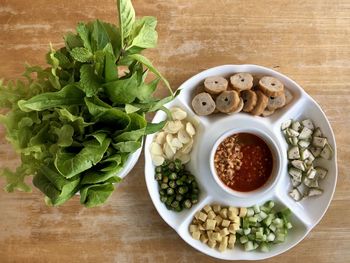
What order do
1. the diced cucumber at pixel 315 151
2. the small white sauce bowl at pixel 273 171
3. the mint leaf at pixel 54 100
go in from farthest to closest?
the diced cucumber at pixel 315 151 < the small white sauce bowl at pixel 273 171 < the mint leaf at pixel 54 100

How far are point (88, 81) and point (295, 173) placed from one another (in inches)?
24.1

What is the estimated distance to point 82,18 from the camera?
4.15 ft

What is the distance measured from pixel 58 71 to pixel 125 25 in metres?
0.16

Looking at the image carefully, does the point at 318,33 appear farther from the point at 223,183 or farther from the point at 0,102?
the point at 0,102

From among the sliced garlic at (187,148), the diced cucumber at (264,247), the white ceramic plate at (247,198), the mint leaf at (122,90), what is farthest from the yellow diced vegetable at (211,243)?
the mint leaf at (122,90)

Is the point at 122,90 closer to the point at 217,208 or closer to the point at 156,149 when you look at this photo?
the point at 156,149

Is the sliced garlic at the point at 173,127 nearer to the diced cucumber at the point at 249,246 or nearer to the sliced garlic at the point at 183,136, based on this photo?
the sliced garlic at the point at 183,136

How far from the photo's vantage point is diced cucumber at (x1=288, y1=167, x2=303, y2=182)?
122 cm

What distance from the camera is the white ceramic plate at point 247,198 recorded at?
118cm

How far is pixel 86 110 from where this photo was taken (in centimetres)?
90

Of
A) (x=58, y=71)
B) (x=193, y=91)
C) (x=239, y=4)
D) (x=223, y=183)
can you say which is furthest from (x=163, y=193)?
(x=239, y=4)

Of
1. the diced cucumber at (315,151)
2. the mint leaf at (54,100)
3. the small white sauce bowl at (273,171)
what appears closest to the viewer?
the mint leaf at (54,100)

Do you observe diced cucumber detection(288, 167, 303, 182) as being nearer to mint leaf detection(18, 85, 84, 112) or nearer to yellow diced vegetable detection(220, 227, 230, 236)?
yellow diced vegetable detection(220, 227, 230, 236)

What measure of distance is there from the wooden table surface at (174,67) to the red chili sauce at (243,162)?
21cm
